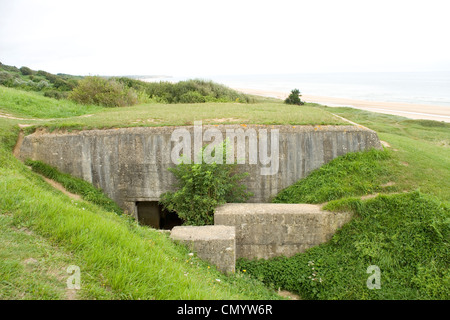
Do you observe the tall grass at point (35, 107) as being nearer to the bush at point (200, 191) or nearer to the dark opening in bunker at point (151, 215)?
the dark opening in bunker at point (151, 215)

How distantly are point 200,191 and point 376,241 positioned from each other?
162 inches

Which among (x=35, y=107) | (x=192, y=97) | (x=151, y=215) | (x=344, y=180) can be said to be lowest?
(x=151, y=215)

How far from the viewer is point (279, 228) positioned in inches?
265

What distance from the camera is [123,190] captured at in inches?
333

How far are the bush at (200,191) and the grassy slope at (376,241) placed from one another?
150cm

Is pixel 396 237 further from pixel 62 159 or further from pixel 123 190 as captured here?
pixel 62 159

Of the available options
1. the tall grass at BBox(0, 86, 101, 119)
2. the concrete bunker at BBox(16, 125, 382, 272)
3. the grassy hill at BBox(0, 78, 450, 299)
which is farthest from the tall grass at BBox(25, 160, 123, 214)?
the tall grass at BBox(0, 86, 101, 119)

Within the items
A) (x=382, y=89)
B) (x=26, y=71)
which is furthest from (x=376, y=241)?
(x=382, y=89)

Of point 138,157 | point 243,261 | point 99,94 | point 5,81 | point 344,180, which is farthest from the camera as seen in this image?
point 5,81

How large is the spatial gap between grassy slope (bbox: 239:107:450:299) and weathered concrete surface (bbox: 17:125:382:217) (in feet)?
1.79

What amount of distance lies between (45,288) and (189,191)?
178 inches

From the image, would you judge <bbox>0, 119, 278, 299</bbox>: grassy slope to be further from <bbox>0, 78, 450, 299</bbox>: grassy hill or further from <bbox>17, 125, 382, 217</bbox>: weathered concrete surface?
<bbox>17, 125, 382, 217</bbox>: weathered concrete surface

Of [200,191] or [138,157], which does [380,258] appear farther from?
[138,157]
